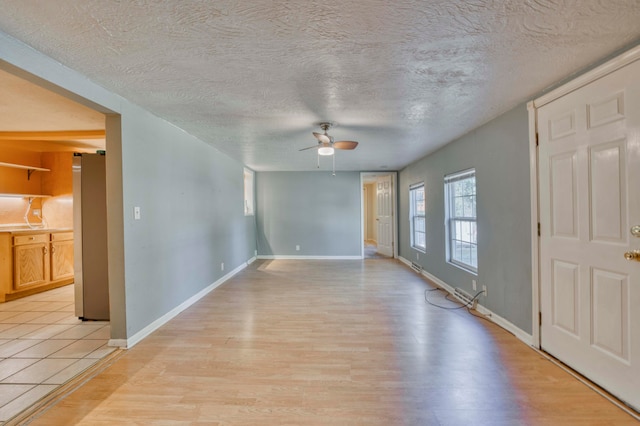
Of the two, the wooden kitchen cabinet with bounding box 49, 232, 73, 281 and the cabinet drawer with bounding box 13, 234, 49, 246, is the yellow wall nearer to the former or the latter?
the wooden kitchen cabinet with bounding box 49, 232, 73, 281

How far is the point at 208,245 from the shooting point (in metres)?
4.01

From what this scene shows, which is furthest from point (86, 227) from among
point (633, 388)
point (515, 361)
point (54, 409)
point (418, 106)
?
point (633, 388)

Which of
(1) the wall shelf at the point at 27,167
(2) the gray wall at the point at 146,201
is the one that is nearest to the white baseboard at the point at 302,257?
(2) the gray wall at the point at 146,201

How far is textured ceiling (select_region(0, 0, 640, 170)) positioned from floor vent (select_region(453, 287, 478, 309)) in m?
2.15

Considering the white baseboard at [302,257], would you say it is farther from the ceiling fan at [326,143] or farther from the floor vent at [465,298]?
the ceiling fan at [326,143]

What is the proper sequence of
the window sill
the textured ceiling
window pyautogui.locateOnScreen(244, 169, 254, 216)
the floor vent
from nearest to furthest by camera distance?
1. the textured ceiling
2. the floor vent
3. the window sill
4. window pyautogui.locateOnScreen(244, 169, 254, 216)

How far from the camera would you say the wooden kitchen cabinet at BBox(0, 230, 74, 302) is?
357 centimetres

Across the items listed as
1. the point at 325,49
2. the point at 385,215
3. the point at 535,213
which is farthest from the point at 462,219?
the point at 385,215

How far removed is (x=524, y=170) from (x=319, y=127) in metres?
2.10

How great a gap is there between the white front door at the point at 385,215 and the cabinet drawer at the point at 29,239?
659cm

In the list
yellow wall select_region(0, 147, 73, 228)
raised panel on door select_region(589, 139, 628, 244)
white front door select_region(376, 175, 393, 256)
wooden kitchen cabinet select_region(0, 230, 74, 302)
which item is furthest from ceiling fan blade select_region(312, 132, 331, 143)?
yellow wall select_region(0, 147, 73, 228)

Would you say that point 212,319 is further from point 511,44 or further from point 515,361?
point 511,44

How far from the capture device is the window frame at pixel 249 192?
629 centimetres

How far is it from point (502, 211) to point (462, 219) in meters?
1.00
